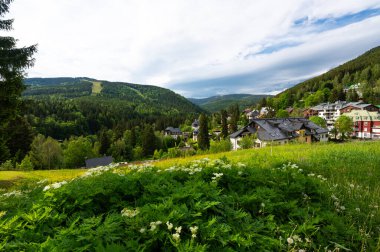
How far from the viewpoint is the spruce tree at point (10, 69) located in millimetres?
10797

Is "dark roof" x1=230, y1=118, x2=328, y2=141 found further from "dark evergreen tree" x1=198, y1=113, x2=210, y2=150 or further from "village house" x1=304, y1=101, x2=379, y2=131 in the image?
"village house" x1=304, y1=101, x2=379, y2=131

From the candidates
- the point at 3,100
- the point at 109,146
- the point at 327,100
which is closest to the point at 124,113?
the point at 109,146

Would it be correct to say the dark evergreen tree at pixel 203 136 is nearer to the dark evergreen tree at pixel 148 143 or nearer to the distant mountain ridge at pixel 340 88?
the dark evergreen tree at pixel 148 143

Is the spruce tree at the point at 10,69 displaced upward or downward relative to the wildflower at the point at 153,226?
upward

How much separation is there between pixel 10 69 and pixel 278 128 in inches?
1769

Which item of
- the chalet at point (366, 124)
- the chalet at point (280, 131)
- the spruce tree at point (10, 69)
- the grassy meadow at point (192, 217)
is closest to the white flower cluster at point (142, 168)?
the grassy meadow at point (192, 217)

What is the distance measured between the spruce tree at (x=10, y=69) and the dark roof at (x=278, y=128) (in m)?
38.2

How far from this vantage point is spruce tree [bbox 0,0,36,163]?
1080 centimetres

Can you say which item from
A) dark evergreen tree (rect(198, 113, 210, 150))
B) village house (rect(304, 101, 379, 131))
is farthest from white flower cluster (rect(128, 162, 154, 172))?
village house (rect(304, 101, 379, 131))

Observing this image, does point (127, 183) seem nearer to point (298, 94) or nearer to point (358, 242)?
point (358, 242)

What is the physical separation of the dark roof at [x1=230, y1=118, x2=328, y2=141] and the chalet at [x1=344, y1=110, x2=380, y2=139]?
3659 cm

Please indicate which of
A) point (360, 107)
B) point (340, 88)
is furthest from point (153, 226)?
point (340, 88)

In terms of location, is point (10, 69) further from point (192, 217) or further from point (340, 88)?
point (340, 88)

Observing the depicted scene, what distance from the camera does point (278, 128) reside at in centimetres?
4669
